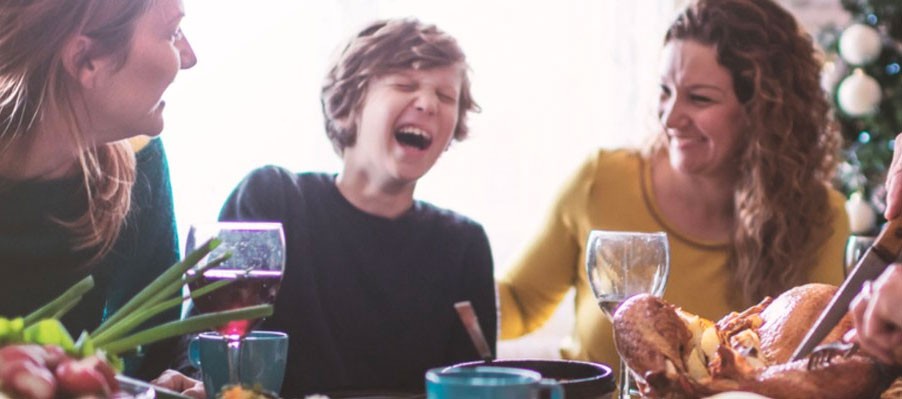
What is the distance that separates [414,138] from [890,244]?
984 mm

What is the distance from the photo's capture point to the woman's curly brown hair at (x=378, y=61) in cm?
187

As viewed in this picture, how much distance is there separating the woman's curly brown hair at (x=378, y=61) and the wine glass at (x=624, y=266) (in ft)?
2.11

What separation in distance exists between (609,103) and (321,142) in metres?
1.05

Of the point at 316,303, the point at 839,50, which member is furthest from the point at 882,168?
the point at 316,303

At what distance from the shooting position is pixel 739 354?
0.92 meters

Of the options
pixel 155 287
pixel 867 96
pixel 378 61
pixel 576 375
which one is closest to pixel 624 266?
pixel 576 375

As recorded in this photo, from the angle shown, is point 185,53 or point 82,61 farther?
point 185,53

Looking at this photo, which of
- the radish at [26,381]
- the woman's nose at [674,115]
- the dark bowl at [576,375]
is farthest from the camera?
the woman's nose at [674,115]

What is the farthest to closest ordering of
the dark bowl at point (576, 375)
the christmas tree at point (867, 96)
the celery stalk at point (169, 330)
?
the christmas tree at point (867, 96), the dark bowl at point (576, 375), the celery stalk at point (169, 330)

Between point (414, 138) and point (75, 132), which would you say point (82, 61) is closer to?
point (75, 132)

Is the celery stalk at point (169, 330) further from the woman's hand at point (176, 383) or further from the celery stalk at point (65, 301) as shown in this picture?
the woman's hand at point (176, 383)

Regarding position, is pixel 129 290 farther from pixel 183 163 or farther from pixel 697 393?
pixel 183 163

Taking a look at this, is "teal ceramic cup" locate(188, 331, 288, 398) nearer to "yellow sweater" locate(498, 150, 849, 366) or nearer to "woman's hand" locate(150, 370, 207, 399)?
"woman's hand" locate(150, 370, 207, 399)

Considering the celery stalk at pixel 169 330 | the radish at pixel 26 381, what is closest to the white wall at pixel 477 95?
the celery stalk at pixel 169 330
